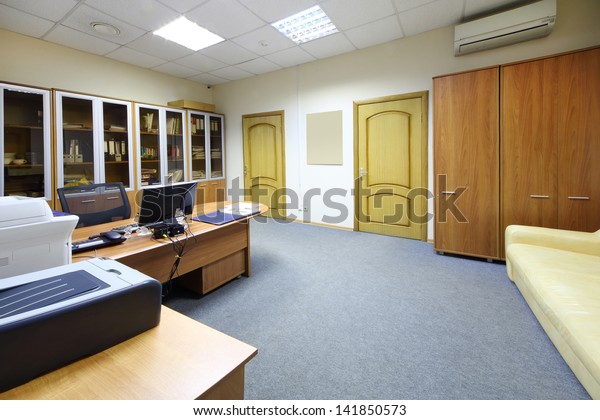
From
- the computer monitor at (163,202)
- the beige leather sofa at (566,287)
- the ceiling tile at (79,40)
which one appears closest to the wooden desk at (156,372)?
the computer monitor at (163,202)

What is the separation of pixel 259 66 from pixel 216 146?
1.74 metres

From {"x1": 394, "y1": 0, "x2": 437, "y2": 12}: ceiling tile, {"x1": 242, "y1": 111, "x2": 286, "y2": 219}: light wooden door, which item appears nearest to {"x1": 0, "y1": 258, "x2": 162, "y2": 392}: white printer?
{"x1": 394, "y1": 0, "x2": 437, "y2": 12}: ceiling tile

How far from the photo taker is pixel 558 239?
7.92 ft

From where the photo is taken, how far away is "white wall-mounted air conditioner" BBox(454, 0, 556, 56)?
2949 mm

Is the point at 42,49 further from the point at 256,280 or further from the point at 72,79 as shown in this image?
the point at 256,280

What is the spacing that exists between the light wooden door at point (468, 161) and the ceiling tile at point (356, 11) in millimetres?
951

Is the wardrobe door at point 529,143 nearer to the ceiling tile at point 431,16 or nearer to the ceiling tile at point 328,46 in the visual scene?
the ceiling tile at point 431,16

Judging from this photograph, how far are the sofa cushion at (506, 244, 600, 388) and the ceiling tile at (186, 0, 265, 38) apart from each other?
3486mm

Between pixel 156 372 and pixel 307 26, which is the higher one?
pixel 307 26

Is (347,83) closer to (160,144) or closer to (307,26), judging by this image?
(307,26)

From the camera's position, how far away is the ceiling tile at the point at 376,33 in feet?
11.5

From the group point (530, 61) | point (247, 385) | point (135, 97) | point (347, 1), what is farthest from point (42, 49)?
point (530, 61)

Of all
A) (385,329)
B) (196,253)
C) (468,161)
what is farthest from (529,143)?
(196,253)

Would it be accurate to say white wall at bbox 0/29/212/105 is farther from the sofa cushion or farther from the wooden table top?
the sofa cushion
